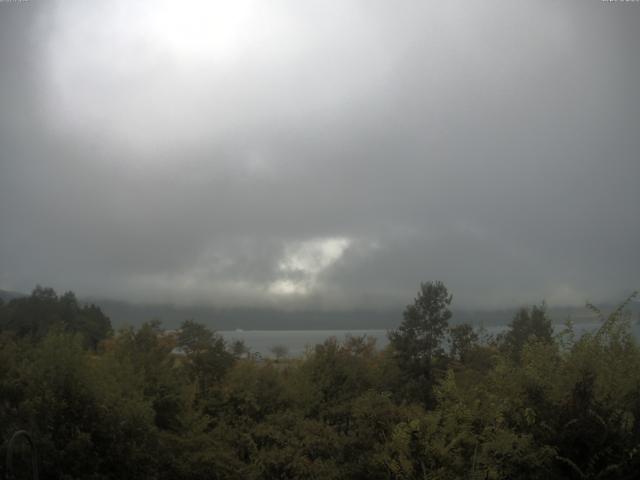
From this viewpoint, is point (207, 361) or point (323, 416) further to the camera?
point (207, 361)

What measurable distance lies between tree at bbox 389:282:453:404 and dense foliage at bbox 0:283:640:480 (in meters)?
7.51

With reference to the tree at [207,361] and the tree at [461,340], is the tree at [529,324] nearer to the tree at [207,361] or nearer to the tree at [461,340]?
the tree at [461,340]

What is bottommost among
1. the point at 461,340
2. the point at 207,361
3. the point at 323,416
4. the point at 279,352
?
the point at 323,416

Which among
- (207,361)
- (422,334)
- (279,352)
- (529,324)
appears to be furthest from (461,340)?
(279,352)

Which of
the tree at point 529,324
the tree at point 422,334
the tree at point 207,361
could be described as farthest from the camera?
the tree at point 529,324

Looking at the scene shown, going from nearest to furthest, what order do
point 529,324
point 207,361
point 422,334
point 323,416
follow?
point 323,416, point 207,361, point 422,334, point 529,324

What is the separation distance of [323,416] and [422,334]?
16.4 metres

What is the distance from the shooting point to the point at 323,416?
102 feet

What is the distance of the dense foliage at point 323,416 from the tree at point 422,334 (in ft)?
24.6

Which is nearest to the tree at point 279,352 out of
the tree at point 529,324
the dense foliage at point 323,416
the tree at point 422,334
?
the tree at point 422,334

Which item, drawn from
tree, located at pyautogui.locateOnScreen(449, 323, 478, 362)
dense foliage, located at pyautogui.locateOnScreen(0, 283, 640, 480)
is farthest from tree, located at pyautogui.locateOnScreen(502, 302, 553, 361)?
dense foliage, located at pyautogui.locateOnScreen(0, 283, 640, 480)

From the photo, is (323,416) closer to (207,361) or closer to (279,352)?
(207,361)

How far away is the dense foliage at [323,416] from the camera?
48.0 feet

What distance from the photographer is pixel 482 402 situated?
18359mm
